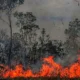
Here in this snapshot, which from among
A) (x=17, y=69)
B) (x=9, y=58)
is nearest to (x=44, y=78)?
(x=17, y=69)

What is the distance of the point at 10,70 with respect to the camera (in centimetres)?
5266

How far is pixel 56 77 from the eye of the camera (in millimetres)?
42531

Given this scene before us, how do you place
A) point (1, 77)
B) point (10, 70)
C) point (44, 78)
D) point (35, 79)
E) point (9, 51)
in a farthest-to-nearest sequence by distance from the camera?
point (9, 51) < point (10, 70) < point (1, 77) < point (44, 78) < point (35, 79)

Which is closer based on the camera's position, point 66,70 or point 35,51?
point 66,70

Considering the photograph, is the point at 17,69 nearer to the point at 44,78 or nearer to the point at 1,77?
the point at 1,77

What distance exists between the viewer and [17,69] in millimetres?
52719

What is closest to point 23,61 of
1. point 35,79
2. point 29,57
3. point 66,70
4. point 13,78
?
point 29,57

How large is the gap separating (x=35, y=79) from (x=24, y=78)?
15.1 feet

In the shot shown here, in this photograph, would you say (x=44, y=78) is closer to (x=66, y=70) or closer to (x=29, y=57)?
(x=66, y=70)

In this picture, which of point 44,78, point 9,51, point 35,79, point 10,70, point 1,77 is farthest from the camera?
point 9,51

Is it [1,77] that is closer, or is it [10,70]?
[1,77]

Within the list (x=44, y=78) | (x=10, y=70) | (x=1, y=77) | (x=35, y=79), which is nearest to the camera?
(x=35, y=79)

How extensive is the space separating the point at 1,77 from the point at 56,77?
8838 mm

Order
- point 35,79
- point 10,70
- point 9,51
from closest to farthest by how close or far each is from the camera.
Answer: point 35,79, point 10,70, point 9,51
